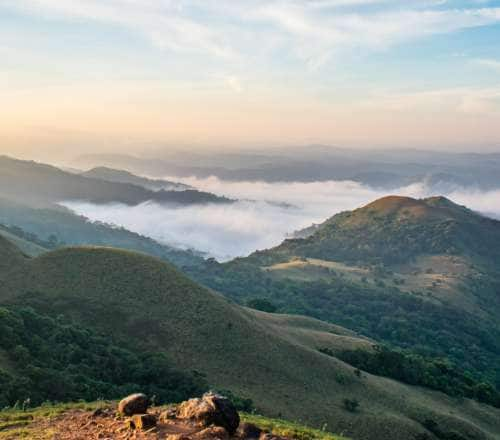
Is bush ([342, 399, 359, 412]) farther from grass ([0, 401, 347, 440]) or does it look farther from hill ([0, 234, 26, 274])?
hill ([0, 234, 26, 274])

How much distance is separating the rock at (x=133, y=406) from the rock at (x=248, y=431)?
519cm

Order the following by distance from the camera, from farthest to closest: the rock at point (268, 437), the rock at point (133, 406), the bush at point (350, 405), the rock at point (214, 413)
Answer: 1. the bush at point (350, 405)
2. the rock at point (133, 406)
3. the rock at point (268, 437)
4. the rock at point (214, 413)

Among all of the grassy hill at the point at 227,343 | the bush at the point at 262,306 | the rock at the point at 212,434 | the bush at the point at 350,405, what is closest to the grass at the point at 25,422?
the rock at the point at 212,434

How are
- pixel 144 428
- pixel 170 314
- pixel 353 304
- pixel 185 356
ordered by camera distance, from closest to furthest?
pixel 144 428, pixel 185 356, pixel 170 314, pixel 353 304

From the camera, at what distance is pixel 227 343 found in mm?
71812

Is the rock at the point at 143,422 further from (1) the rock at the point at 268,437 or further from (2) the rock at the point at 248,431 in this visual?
(1) the rock at the point at 268,437

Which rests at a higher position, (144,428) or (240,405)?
(144,428)

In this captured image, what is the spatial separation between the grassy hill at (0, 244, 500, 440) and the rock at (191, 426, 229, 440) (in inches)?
1249

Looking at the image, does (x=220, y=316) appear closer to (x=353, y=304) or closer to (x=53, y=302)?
(x=53, y=302)

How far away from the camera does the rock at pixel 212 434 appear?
2348 cm

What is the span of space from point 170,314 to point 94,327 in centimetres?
1026

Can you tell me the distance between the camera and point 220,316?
254 feet

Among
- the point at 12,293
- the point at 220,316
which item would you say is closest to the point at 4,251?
the point at 12,293

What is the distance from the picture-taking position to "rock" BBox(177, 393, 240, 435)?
24328 mm
